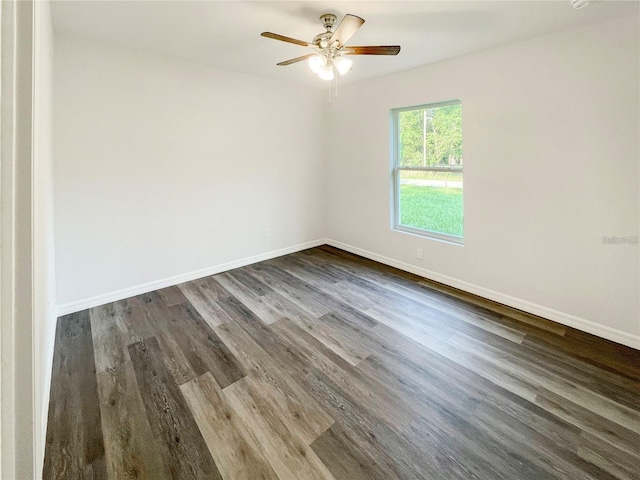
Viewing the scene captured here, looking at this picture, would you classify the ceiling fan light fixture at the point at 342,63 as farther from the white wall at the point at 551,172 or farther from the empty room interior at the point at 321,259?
the white wall at the point at 551,172

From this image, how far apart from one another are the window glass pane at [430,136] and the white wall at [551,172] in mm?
153

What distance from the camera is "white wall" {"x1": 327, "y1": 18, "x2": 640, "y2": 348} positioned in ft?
7.56

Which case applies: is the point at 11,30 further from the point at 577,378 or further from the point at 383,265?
the point at 383,265

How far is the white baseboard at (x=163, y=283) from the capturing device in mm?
2926

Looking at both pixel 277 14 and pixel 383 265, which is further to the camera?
pixel 383 265

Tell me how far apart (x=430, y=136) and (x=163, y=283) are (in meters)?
3.47

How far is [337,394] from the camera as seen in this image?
190 centimetres

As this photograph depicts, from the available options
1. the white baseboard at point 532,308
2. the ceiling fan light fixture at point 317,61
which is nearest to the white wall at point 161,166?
the ceiling fan light fixture at point 317,61

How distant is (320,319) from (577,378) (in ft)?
6.13

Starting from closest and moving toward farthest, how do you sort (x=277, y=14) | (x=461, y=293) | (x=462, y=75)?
(x=277, y=14), (x=462, y=75), (x=461, y=293)

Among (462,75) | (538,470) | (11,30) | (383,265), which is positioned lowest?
(538,470)

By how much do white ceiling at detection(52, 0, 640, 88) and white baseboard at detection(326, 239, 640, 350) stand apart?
2302 millimetres

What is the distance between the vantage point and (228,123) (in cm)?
371

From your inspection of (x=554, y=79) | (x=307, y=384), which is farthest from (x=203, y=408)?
(x=554, y=79)
